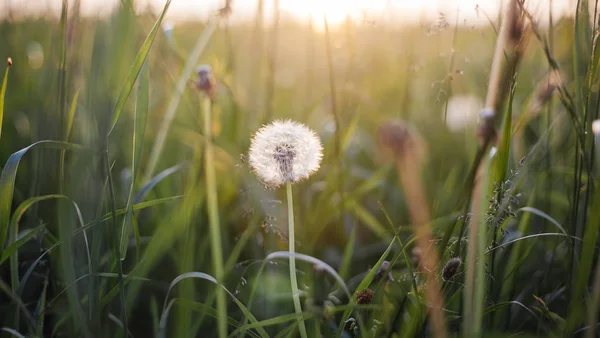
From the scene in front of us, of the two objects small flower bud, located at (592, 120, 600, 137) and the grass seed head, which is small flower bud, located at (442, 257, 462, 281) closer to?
small flower bud, located at (592, 120, 600, 137)

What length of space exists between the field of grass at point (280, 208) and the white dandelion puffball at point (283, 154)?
14 millimetres

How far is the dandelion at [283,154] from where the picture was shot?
0.99 meters

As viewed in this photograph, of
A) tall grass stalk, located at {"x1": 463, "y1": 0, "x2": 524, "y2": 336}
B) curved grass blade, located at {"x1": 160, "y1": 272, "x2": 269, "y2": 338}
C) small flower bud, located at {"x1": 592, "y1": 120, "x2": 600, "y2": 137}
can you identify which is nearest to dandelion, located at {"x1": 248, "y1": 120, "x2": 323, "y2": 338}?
curved grass blade, located at {"x1": 160, "y1": 272, "x2": 269, "y2": 338}

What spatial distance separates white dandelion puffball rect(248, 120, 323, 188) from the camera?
0.99 metres

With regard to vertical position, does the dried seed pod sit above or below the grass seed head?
above

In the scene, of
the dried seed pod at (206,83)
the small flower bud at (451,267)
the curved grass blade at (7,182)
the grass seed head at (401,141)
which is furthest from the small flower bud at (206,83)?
the grass seed head at (401,141)

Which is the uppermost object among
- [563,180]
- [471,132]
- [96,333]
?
[471,132]

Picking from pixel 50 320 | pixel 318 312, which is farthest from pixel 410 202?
pixel 50 320

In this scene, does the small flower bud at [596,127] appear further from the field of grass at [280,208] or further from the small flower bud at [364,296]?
the small flower bud at [364,296]

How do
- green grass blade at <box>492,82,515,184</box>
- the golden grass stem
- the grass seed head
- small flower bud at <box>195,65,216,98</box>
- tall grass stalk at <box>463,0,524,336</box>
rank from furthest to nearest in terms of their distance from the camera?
1. the grass seed head
2. small flower bud at <box>195,65,216,98</box>
3. green grass blade at <box>492,82,515,184</box>
4. the golden grass stem
5. tall grass stalk at <box>463,0,524,336</box>

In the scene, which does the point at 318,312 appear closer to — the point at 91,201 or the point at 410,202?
the point at 91,201

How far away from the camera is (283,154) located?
3.33 feet

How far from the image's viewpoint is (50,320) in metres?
1.20

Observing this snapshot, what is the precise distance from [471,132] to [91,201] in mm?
1474
